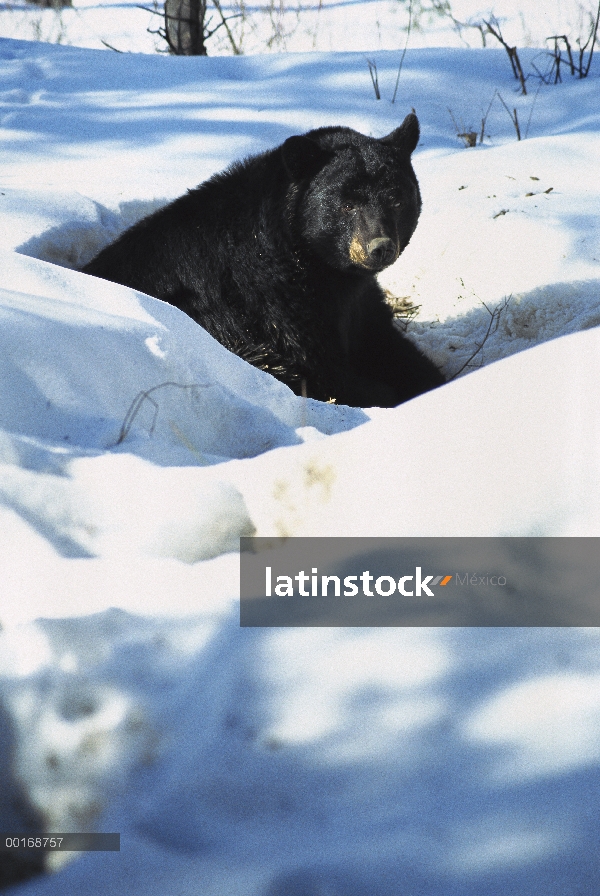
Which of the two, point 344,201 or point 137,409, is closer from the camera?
point 137,409

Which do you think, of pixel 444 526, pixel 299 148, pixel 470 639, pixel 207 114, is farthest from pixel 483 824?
pixel 207 114

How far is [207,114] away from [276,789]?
636cm

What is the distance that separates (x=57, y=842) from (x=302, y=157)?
123 inches

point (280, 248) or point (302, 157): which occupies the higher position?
point (302, 157)

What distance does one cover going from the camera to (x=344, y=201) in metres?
3.71

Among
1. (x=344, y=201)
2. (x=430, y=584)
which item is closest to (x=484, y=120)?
(x=344, y=201)

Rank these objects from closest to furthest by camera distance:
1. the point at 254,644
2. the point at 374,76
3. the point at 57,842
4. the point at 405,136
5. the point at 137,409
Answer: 1. the point at 57,842
2. the point at 254,644
3. the point at 137,409
4. the point at 405,136
5. the point at 374,76

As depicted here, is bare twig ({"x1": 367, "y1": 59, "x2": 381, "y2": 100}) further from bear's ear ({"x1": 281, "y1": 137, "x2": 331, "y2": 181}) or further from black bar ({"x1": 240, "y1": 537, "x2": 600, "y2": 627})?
black bar ({"x1": 240, "y1": 537, "x2": 600, "y2": 627})

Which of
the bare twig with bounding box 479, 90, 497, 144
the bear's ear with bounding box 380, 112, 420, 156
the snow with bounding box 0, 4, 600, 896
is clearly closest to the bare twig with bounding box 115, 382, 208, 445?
the snow with bounding box 0, 4, 600, 896

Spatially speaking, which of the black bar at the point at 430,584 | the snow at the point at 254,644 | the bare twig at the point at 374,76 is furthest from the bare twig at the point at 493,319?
the bare twig at the point at 374,76

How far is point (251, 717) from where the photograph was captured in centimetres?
131

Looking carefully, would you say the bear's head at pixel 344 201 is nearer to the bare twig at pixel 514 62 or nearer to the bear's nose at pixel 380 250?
the bear's nose at pixel 380 250

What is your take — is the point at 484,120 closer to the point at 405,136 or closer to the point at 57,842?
the point at 405,136

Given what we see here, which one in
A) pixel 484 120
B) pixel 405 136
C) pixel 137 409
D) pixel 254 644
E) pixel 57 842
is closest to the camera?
pixel 57 842
